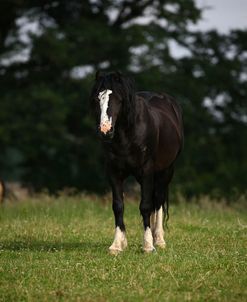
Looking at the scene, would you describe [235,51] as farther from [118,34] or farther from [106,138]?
[106,138]

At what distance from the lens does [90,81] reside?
2633 cm

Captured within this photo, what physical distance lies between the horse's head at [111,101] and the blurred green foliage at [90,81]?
15.5 meters

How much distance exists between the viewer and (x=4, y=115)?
24.7 metres

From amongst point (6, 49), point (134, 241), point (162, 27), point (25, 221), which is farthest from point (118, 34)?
point (134, 241)

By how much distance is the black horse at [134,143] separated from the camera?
9.08 meters

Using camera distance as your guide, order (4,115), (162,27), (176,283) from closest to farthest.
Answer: (176,283)
(4,115)
(162,27)

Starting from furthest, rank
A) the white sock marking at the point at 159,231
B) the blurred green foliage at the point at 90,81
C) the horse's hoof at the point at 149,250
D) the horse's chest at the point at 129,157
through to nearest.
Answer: the blurred green foliage at the point at 90,81
the white sock marking at the point at 159,231
the horse's chest at the point at 129,157
the horse's hoof at the point at 149,250

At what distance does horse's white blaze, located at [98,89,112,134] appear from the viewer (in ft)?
28.8

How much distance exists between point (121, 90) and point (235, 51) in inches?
927

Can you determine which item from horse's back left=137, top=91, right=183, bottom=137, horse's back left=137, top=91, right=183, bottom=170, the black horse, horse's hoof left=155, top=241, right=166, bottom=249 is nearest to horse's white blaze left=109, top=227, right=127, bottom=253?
the black horse

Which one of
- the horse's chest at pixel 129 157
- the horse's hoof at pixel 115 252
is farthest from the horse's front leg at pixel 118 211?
the horse's chest at pixel 129 157

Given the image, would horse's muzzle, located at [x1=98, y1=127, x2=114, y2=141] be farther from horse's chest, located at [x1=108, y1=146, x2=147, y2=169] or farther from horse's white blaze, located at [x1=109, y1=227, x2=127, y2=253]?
horse's white blaze, located at [x1=109, y1=227, x2=127, y2=253]

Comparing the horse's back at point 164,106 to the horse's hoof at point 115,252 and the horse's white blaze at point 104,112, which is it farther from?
the horse's hoof at point 115,252

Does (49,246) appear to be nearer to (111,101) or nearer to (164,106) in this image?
(111,101)
